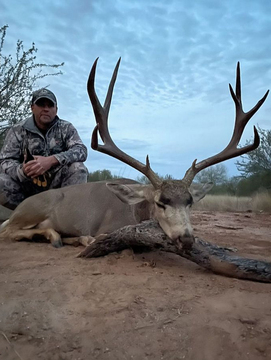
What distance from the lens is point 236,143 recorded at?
423 cm

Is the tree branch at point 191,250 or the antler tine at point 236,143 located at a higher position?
the antler tine at point 236,143

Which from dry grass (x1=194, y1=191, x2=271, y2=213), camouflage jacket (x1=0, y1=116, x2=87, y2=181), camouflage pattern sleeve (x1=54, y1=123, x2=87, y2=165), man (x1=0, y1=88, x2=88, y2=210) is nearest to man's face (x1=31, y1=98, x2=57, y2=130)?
man (x1=0, y1=88, x2=88, y2=210)

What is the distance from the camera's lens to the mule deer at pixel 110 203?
356cm

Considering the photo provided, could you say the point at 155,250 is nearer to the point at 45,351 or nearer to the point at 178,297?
the point at 178,297

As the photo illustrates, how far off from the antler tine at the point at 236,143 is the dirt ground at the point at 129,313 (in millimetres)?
1158

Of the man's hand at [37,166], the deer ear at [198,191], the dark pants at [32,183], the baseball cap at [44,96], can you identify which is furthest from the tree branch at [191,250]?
the baseball cap at [44,96]

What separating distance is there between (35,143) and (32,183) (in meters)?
0.64

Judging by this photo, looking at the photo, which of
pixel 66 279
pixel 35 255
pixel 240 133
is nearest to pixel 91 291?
pixel 66 279

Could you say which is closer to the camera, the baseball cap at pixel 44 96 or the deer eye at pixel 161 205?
the deer eye at pixel 161 205

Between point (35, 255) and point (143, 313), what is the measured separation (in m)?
1.89

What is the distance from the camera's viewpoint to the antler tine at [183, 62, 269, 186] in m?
4.01

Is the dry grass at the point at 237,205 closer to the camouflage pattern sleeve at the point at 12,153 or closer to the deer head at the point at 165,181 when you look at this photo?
the camouflage pattern sleeve at the point at 12,153

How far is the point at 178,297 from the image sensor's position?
2396 mm

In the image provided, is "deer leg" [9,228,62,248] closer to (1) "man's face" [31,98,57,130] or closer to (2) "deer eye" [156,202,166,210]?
(2) "deer eye" [156,202,166,210]
